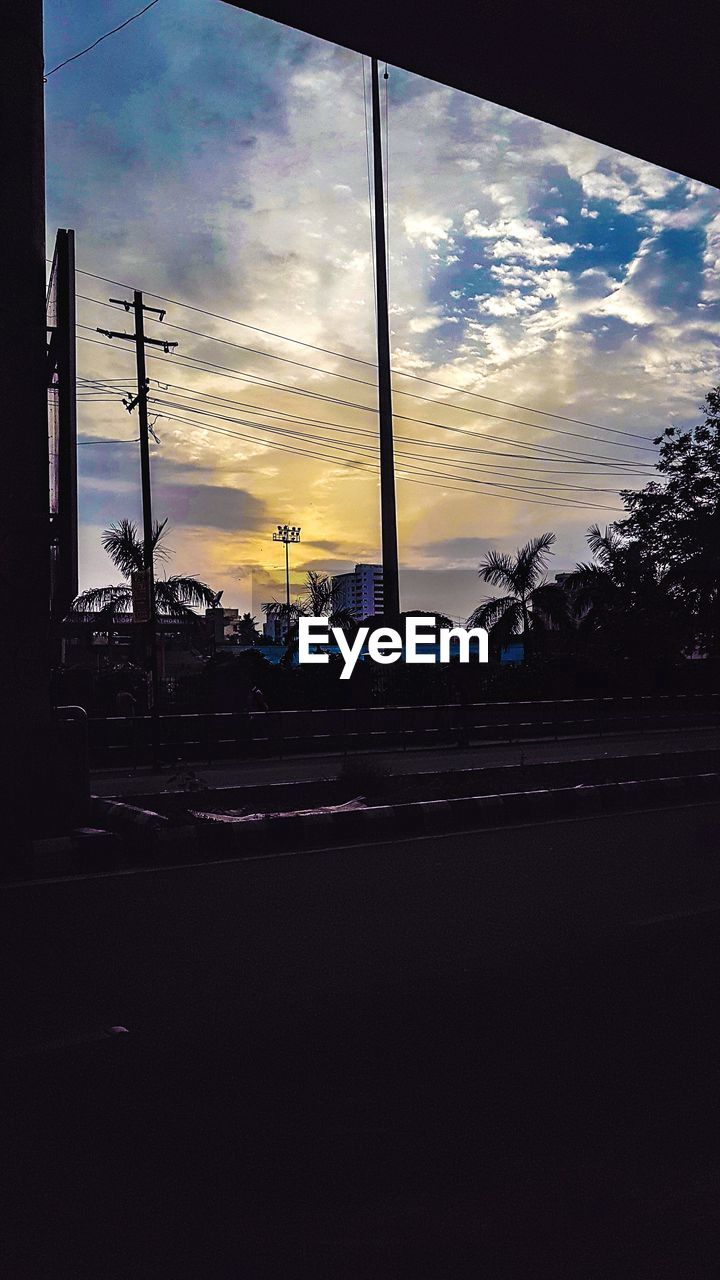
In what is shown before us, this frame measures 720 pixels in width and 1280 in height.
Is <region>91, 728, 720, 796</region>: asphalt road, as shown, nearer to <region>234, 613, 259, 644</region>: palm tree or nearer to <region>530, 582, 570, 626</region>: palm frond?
<region>530, 582, 570, 626</region>: palm frond

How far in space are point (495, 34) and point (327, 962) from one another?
26.3ft

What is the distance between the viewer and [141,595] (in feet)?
79.7

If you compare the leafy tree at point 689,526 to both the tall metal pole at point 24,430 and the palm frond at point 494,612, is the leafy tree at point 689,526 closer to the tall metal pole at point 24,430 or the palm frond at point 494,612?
the palm frond at point 494,612

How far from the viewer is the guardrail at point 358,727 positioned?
70.3 feet

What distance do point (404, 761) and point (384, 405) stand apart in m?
9.53

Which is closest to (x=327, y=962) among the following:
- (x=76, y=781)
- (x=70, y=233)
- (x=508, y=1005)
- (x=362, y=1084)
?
(x=508, y=1005)

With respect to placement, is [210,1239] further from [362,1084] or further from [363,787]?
[363,787]

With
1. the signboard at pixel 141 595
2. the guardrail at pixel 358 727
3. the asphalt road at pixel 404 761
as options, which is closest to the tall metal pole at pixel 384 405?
the guardrail at pixel 358 727

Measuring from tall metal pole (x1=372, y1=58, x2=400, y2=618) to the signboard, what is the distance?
534 cm

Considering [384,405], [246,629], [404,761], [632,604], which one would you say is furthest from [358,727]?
[246,629]

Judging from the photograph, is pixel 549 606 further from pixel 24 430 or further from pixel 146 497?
pixel 24 430

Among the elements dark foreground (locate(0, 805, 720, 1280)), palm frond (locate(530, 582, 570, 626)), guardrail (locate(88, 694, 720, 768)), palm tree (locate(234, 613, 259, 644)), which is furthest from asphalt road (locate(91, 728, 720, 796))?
palm tree (locate(234, 613, 259, 644))

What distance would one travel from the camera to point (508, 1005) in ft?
16.1

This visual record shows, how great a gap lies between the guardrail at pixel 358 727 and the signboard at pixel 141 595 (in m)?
2.62
